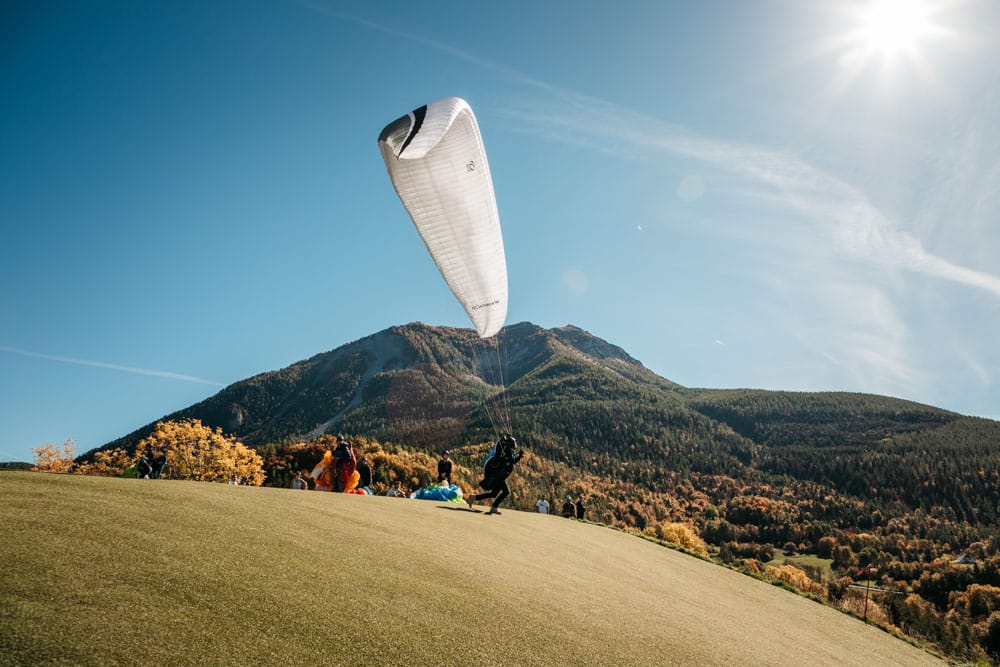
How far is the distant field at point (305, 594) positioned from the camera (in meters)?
3.68

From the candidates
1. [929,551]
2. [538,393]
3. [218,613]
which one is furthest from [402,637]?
[538,393]

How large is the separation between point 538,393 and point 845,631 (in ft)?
604

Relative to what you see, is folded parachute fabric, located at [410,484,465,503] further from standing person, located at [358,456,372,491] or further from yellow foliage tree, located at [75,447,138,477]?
yellow foliage tree, located at [75,447,138,477]

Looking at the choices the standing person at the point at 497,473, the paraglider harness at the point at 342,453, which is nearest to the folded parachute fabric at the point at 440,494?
the paraglider harness at the point at 342,453

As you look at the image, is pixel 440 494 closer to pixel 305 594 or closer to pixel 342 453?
pixel 342 453

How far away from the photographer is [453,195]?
1249 cm

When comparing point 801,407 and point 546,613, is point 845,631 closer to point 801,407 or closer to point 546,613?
point 546,613

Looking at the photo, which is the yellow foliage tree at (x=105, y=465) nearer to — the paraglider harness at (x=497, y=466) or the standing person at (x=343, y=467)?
the standing person at (x=343, y=467)

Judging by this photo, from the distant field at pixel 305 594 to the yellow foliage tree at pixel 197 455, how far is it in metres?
39.5

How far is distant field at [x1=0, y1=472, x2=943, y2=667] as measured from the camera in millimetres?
3682

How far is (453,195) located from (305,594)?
379 inches

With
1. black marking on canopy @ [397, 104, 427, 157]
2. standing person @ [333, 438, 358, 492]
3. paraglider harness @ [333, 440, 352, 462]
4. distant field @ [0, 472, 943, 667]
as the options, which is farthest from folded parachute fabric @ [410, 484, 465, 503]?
black marking on canopy @ [397, 104, 427, 157]

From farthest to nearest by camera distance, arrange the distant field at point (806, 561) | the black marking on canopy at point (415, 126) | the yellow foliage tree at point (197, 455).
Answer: the distant field at point (806, 561)
the yellow foliage tree at point (197, 455)
the black marking on canopy at point (415, 126)

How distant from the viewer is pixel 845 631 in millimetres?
11742
